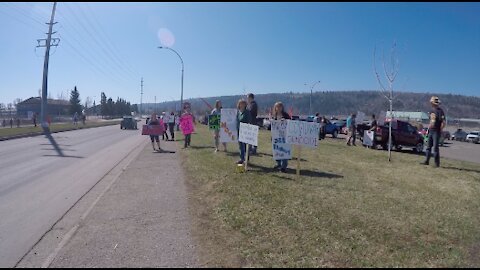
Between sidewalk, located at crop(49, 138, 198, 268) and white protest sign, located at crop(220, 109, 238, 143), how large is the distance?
16.0 feet

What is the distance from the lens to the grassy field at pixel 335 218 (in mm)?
4422

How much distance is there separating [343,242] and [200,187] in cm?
418

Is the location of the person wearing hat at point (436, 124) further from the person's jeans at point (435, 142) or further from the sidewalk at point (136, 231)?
the sidewalk at point (136, 231)

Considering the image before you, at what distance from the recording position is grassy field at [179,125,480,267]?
174 inches

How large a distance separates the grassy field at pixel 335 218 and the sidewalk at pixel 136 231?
0.28 m

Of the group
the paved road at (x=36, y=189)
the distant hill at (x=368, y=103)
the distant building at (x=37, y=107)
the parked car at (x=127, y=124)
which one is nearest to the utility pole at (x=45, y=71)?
the parked car at (x=127, y=124)

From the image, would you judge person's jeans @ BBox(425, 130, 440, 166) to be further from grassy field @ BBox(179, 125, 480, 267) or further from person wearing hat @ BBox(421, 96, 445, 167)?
grassy field @ BBox(179, 125, 480, 267)

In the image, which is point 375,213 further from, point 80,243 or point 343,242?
point 80,243

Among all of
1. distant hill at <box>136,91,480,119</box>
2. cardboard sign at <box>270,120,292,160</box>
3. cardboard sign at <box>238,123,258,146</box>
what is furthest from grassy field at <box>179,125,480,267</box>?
distant hill at <box>136,91,480,119</box>

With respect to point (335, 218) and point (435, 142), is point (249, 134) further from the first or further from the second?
point (435, 142)

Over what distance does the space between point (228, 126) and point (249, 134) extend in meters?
4.21

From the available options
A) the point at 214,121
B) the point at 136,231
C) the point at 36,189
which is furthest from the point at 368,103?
the point at 136,231

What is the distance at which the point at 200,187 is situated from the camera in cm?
841

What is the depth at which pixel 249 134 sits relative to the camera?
962cm
